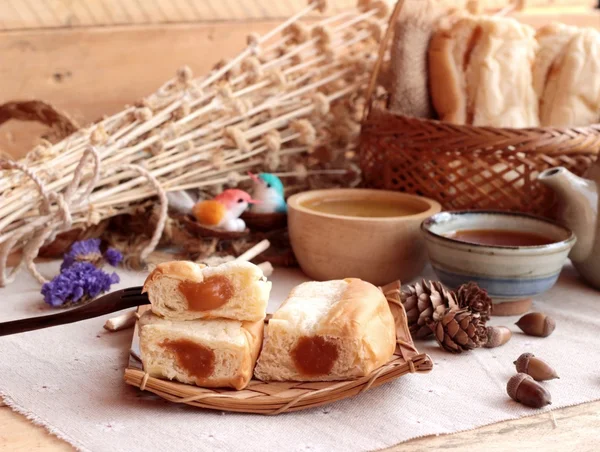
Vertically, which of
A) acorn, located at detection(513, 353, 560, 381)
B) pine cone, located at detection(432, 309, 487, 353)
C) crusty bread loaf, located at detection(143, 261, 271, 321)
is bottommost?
acorn, located at detection(513, 353, 560, 381)

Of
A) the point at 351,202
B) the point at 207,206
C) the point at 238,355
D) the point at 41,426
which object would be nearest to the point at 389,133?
the point at 351,202

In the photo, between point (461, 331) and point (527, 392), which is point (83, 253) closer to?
point (461, 331)

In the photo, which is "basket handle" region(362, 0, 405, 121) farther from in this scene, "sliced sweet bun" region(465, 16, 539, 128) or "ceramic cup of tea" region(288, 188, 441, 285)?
"ceramic cup of tea" region(288, 188, 441, 285)

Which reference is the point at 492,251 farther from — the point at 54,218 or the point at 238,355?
the point at 54,218

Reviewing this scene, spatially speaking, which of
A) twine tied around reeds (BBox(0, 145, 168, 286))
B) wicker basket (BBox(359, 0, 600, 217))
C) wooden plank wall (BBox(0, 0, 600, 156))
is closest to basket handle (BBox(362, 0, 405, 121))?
wicker basket (BBox(359, 0, 600, 217))

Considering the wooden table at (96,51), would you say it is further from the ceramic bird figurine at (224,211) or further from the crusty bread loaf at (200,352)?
the crusty bread loaf at (200,352)

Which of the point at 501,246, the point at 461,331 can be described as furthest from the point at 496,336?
the point at 501,246
